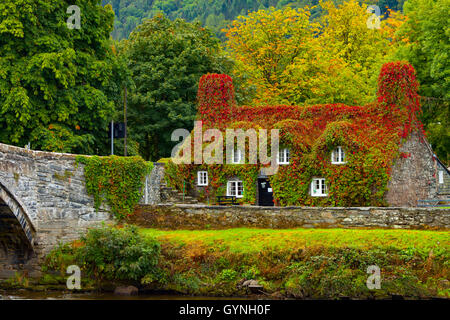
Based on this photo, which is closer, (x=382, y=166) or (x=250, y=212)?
(x=250, y=212)

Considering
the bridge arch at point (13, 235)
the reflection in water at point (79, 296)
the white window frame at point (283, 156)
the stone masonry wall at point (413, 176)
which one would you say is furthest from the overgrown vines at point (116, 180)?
the stone masonry wall at point (413, 176)

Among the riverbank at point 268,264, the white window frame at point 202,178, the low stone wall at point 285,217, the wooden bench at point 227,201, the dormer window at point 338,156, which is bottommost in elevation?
the riverbank at point 268,264

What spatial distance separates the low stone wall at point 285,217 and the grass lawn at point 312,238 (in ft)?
2.97

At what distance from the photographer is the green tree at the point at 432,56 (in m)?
45.2

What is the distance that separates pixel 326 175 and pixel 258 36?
20.8m

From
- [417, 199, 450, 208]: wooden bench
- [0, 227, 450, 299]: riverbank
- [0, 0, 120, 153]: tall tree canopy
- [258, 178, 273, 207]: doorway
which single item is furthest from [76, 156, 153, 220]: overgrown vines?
[417, 199, 450, 208]: wooden bench

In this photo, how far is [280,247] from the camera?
94.7 ft

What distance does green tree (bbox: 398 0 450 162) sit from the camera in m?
45.2

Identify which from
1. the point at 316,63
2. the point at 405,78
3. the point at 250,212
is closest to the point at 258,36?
the point at 316,63

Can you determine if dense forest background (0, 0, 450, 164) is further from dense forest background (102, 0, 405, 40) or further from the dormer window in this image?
dense forest background (102, 0, 405, 40)

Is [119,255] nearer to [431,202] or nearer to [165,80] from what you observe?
[431,202]

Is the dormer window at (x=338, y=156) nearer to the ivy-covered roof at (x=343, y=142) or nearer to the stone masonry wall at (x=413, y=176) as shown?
the ivy-covered roof at (x=343, y=142)

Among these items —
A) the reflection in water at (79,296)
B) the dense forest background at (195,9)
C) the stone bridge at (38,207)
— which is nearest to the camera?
the reflection in water at (79,296)

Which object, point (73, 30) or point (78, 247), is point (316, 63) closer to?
point (73, 30)
